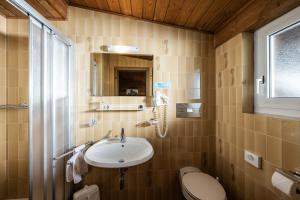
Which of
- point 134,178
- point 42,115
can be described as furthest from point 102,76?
point 134,178

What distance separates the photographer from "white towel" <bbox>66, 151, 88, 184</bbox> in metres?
1.46

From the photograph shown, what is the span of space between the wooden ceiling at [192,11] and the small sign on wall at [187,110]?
0.73m

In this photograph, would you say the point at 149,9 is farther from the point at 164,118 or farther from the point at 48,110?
the point at 48,110

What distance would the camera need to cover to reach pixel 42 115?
1232mm

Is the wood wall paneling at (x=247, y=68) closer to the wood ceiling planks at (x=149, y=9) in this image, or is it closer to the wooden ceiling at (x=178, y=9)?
the wooden ceiling at (x=178, y=9)

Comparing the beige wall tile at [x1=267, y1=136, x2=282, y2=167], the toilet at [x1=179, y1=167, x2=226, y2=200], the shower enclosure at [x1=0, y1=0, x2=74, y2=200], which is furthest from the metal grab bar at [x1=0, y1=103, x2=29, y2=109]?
the beige wall tile at [x1=267, y1=136, x2=282, y2=167]

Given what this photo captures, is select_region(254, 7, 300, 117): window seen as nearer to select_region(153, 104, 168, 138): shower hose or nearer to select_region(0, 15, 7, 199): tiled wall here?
select_region(153, 104, 168, 138): shower hose

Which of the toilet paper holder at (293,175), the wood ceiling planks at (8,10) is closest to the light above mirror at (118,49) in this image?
the wood ceiling planks at (8,10)

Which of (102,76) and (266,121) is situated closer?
(266,121)

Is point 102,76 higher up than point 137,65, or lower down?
A: lower down

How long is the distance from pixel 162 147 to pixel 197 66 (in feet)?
3.18

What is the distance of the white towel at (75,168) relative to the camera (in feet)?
4.79

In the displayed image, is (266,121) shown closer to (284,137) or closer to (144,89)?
(284,137)

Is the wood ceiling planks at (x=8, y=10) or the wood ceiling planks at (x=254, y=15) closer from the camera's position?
the wood ceiling planks at (x=254, y=15)
